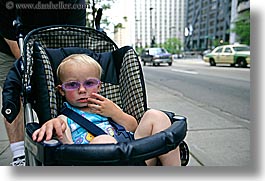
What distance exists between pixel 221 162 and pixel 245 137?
48 cm

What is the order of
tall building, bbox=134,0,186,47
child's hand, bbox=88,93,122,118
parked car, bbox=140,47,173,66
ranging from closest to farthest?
child's hand, bbox=88,93,122,118 < tall building, bbox=134,0,186,47 < parked car, bbox=140,47,173,66

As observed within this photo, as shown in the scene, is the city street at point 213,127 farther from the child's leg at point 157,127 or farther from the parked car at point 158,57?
the parked car at point 158,57

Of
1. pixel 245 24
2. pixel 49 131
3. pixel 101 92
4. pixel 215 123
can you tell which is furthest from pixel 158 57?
pixel 49 131

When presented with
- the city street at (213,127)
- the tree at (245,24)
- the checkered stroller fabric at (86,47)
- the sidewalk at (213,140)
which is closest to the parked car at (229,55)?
the tree at (245,24)

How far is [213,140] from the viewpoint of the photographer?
192 centimetres

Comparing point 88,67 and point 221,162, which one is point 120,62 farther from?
point 221,162

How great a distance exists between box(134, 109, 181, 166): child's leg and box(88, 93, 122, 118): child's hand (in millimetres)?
137

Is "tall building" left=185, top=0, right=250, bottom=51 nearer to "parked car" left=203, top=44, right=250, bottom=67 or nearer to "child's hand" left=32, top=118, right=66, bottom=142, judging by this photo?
"parked car" left=203, top=44, right=250, bottom=67

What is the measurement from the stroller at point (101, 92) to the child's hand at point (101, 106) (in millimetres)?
Answer: 115

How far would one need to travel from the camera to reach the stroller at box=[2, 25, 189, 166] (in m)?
0.69

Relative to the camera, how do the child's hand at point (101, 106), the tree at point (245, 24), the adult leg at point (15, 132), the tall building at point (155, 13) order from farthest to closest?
the tree at point (245, 24)
the tall building at point (155, 13)
the adult leg at point (15, 132)
the child's hand at point (101, 106)

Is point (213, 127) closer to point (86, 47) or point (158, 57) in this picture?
point (86, 47)

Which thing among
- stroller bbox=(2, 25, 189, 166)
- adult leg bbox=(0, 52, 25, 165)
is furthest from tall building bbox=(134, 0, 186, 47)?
adult leg bbox=(0, 52, 25, 165)

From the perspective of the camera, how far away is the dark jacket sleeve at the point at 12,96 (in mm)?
962
